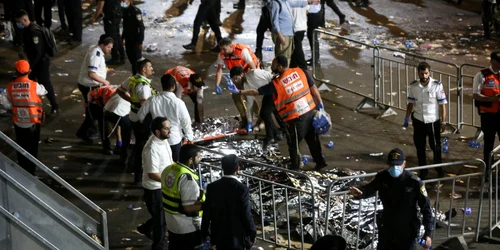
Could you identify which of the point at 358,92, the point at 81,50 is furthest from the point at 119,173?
the point at 81,50

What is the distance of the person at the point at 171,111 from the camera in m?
10.1

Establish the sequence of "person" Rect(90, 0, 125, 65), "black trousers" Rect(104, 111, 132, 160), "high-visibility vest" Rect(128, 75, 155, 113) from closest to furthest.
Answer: "high-visibility vest" Rect(128, 75, 155, 113) → "black trousers" Rect(104, 111, 132, 160) → "person" Rect(90, 0, 125, 65)

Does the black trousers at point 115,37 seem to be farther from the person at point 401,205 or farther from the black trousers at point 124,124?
the person at point 401,205

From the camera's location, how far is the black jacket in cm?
770

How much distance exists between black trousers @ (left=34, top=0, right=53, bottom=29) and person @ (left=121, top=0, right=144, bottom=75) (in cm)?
351

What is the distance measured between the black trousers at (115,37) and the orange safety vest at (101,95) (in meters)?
3.94

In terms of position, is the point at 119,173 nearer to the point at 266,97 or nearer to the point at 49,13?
the point at 266,97

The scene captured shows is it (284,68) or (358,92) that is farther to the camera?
(358,92)

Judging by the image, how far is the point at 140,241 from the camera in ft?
32.2

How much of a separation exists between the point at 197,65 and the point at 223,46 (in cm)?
380

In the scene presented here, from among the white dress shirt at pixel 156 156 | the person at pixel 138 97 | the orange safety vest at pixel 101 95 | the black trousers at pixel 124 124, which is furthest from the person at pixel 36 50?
the white dress shirt at pixel 156 156

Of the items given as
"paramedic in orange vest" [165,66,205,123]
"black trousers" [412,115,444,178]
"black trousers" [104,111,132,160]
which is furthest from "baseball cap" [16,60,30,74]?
"black trousers" [412,115,444,178]

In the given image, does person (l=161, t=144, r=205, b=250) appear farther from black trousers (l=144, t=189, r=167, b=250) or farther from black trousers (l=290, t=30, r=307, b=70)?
black trousers (l=290, t=30, r=307, b=70)

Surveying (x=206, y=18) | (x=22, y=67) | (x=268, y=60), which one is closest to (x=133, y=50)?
(x=206, y=18)
